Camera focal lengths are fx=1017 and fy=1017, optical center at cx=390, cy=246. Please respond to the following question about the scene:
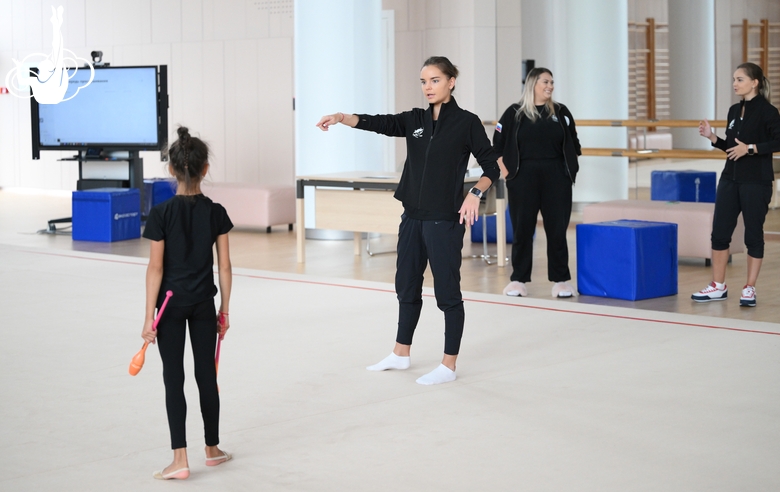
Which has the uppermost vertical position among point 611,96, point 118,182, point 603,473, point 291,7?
point 291,7

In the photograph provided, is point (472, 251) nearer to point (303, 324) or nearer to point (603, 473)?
point (303, 324)

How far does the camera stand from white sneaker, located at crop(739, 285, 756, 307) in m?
6.23

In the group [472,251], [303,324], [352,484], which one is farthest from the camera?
[472,251]

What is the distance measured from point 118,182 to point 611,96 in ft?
18.0

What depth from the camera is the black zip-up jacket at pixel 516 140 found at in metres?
6.45

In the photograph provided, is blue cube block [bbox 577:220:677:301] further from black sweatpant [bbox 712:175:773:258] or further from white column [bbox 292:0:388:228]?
white column [bbox 292:0:388:228]

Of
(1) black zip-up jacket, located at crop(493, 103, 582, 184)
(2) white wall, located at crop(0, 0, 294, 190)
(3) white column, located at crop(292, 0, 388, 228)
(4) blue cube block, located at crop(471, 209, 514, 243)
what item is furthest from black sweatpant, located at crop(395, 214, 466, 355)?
(2) white wall, located at crop(0, 0, 294, 190)

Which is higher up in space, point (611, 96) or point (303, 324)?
point (611, 96)

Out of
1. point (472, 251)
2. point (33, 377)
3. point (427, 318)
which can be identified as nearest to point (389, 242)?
point (472, 251)

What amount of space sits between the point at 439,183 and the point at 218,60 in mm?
9908

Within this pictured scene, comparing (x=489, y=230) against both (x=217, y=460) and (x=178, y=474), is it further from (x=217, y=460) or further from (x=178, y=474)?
(x=178, y=474)

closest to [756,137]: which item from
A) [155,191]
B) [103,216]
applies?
[103,216]

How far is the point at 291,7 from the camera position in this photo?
1295 centimetres

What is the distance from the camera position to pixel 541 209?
6617 millimetres
